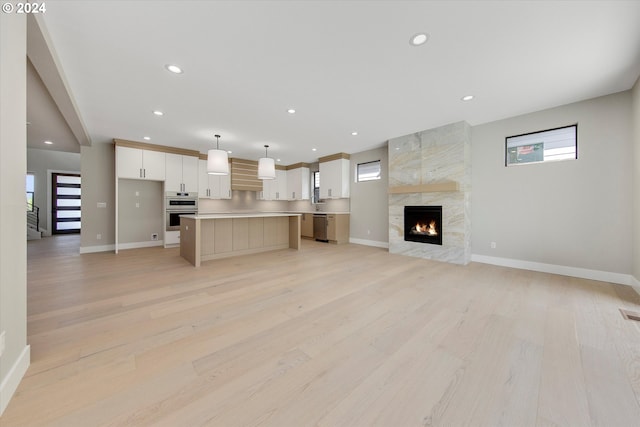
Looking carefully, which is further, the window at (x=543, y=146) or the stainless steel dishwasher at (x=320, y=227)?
the stainless steel dishwasher at (x=320, y=227)

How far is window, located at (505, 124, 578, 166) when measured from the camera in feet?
11.4

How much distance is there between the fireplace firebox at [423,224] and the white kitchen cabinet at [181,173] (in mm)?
5541

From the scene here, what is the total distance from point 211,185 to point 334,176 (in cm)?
358

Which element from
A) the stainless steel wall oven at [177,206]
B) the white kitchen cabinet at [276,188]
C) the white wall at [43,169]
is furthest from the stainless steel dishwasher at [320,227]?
the white wall at [43,169]

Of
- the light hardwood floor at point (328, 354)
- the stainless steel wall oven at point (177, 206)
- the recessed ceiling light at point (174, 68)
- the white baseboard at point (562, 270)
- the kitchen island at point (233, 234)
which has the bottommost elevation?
the light hardwood floor at point (328, 354)

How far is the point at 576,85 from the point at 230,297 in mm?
5001

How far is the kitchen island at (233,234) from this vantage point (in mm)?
4184

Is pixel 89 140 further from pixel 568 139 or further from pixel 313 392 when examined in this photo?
pixel 568 139

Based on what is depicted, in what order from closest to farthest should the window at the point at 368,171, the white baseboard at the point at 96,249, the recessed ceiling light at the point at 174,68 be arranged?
the recessed ceiling light at the point at 174,68, the white baseboard at the point at 96,249, the window at the point at 368,171

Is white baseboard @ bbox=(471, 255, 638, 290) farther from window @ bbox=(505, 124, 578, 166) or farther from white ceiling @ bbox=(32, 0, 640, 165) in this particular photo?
white ceiling @ bbox=(32, 0, 640, 165)

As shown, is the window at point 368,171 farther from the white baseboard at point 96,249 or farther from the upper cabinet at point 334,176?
the white baseboard at point 96,249

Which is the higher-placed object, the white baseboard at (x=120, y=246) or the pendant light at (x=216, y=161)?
the pendant light at (x=216, y=161)

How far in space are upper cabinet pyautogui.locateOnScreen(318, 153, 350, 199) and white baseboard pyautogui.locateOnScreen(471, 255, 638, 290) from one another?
3609 millimetres

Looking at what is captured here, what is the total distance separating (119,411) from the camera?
1142mm
